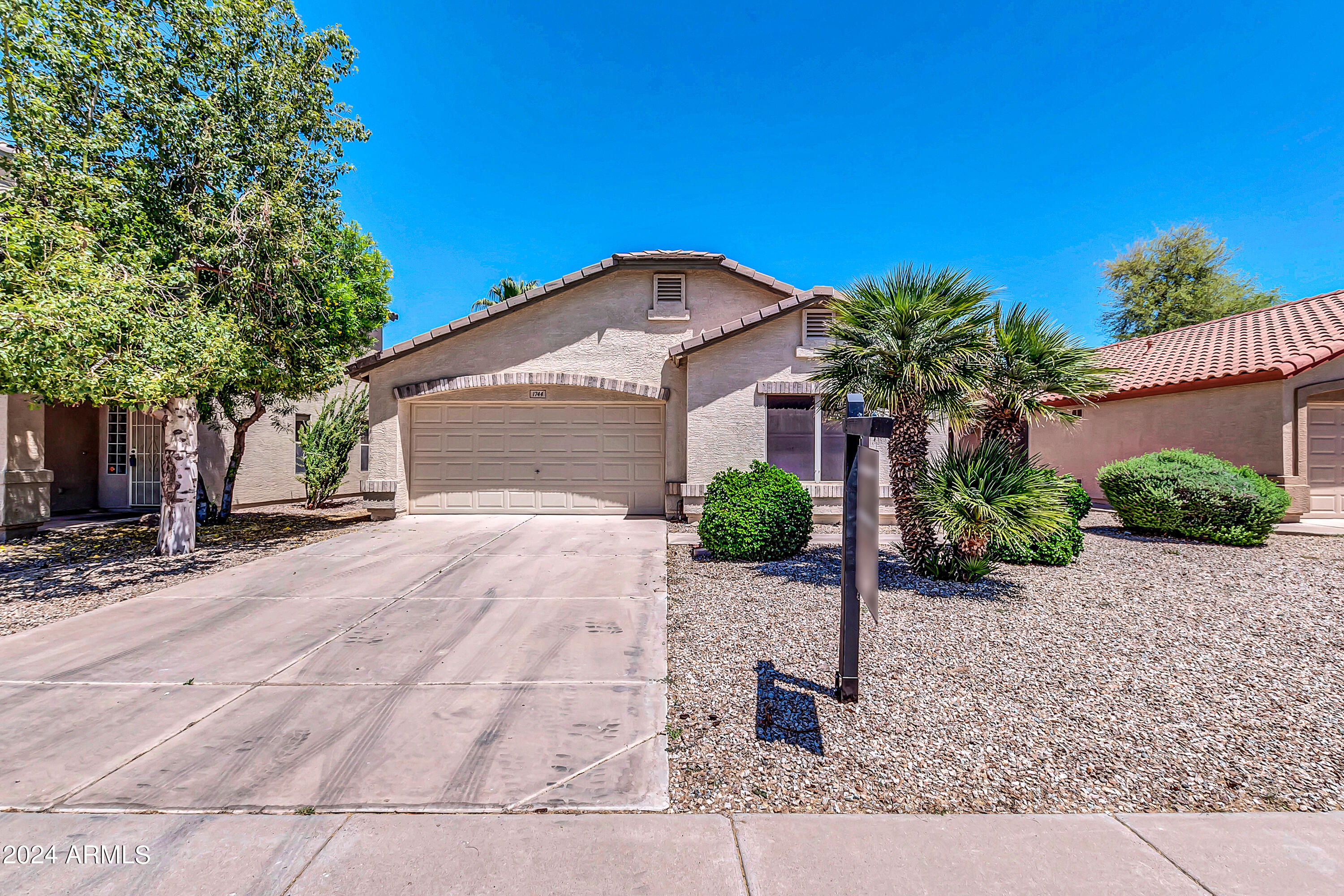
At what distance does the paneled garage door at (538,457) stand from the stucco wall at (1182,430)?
798 cm

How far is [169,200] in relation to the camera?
757 centimetres

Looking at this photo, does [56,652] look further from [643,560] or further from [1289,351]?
[1289,351]

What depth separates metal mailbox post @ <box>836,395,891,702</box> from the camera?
3.30m

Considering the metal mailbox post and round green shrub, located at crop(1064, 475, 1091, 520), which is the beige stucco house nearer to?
the metal mailbox post

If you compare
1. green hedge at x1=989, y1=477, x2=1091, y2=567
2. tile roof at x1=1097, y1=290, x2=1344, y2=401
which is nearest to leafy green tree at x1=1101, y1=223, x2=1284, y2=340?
tile roof at x1=1097, y1=290, x2=1344, y2=401

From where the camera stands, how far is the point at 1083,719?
3.47 meters

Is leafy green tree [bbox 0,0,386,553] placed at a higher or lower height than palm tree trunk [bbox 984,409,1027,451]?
higher

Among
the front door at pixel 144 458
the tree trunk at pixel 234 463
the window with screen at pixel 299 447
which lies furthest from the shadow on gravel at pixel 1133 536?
the front door at pixel 144 458

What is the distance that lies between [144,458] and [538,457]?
8.88 m

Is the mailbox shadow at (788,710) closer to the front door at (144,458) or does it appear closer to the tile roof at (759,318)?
the tile roof at (759,318)

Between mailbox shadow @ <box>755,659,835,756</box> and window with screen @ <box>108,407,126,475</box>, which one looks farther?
window with screen @ <box>108,407,126,475</box>

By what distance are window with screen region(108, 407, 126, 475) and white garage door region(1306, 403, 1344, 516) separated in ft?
80.5

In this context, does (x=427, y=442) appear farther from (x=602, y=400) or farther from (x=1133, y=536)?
(x=1133, y=536)

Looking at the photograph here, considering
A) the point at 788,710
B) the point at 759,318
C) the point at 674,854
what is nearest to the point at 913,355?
the point at 788,710
